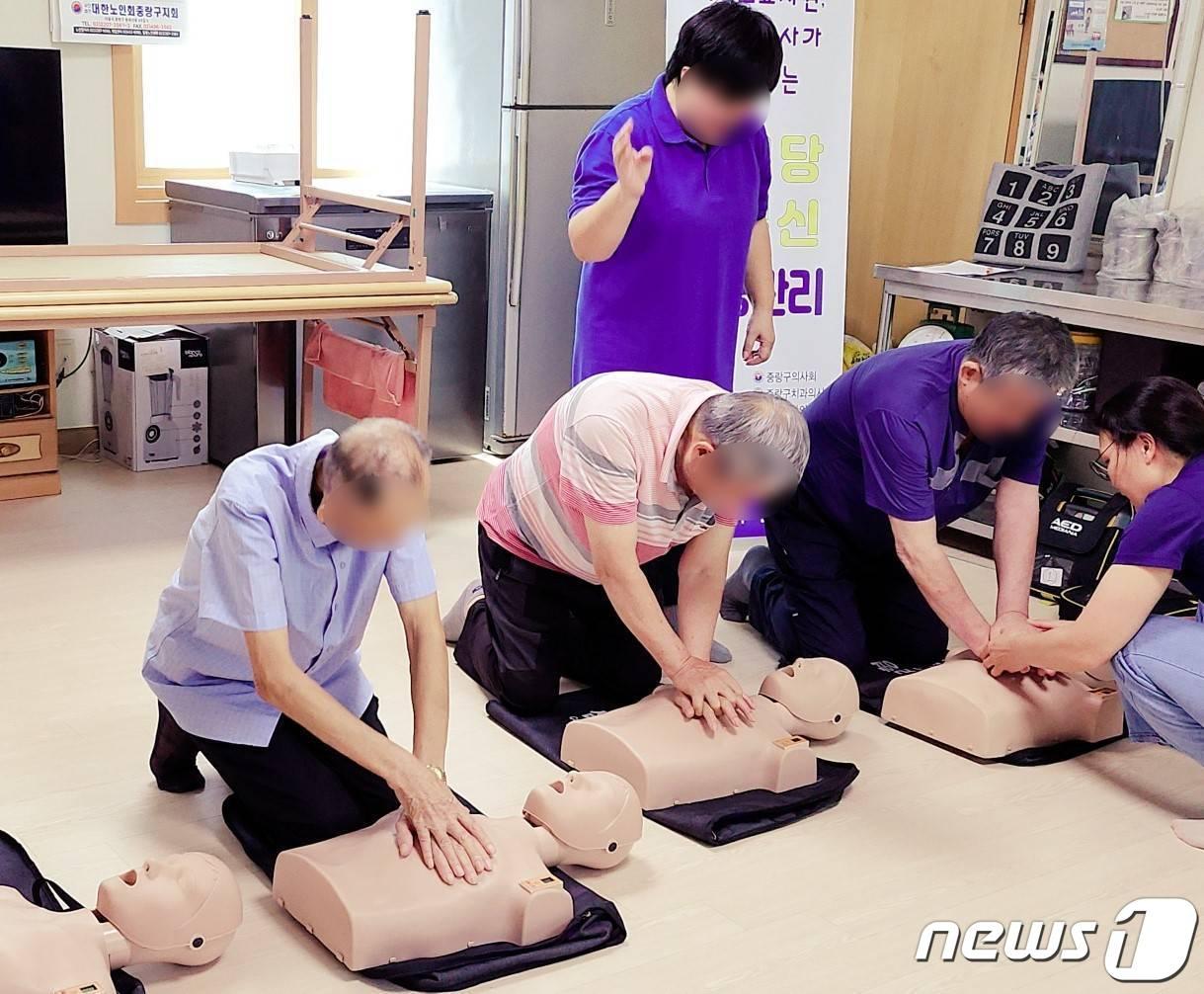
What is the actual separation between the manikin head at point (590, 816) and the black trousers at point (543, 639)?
57cm

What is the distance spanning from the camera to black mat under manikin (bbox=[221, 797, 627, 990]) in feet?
6.38

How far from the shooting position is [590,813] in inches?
86.2

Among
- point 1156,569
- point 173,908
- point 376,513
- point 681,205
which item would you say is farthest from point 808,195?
point 173,908

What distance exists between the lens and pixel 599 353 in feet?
10.1

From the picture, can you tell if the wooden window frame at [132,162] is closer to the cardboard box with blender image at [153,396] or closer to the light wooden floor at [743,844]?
the cardboard box with blender image at [153,396]

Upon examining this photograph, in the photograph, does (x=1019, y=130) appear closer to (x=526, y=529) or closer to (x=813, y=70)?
(x=813, y=70)

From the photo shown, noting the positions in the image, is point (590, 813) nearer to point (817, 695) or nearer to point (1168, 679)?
point (817, 695)

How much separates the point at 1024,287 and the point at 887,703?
1463 mm

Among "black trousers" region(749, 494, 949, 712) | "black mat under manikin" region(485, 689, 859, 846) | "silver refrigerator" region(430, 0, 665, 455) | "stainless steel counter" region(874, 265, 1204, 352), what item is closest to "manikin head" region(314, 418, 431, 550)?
"black mat under manikin" region(485, 689, 859, 846)

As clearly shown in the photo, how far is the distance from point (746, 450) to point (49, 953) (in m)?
1.18

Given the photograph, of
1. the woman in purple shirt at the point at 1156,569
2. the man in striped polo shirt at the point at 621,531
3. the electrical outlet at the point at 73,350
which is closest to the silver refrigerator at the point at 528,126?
→ the electrical outlet at the point at 73,350

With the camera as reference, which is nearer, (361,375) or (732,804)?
(732,804)

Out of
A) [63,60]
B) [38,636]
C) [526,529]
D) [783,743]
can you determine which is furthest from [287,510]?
[63,60]

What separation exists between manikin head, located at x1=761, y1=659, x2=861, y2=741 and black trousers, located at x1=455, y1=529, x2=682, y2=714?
0.91 feet
